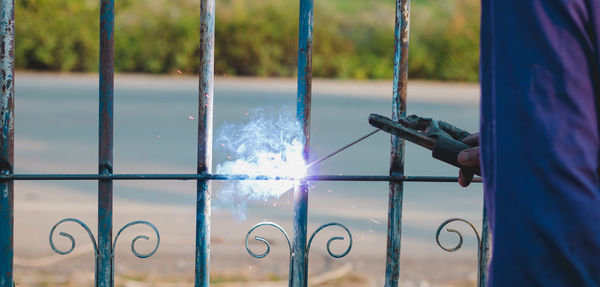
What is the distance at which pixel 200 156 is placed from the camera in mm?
2133

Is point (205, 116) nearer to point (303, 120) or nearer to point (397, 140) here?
point (303, 120)

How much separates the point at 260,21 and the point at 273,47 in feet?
2.36

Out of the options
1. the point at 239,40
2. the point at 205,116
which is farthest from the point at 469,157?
the point at 239,40

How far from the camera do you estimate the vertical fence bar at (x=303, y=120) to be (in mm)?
2133

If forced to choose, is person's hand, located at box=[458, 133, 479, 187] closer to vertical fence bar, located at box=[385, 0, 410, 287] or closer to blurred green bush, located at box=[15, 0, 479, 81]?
vertical fence bar, located at box=[385, 0, 410, 287]

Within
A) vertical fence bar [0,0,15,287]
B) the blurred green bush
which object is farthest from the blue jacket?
the blurred green bush

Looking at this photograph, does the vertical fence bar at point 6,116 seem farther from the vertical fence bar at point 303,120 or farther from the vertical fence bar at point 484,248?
the vertical fence bar at point 484,248

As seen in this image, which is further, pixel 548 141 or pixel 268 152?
pixel 268 152

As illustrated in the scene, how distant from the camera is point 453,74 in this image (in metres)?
14.9

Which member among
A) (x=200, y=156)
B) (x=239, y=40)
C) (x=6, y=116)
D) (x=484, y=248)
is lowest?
(x=484, y=248)

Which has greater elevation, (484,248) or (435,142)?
(435,142)

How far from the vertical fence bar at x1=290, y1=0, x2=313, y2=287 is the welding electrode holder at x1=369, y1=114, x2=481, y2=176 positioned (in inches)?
15.3

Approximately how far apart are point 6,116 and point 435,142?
1.24m

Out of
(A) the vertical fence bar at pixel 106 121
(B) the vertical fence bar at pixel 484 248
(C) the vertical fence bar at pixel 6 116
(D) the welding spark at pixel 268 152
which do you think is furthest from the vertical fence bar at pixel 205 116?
(B) the vertical fence bar at pixel 484 248
